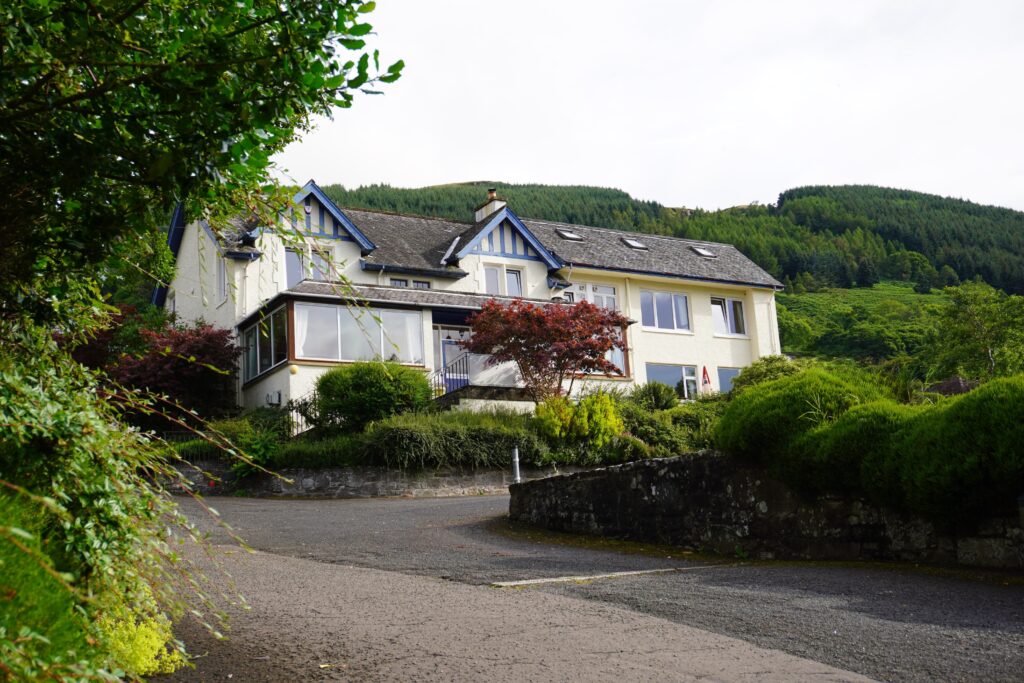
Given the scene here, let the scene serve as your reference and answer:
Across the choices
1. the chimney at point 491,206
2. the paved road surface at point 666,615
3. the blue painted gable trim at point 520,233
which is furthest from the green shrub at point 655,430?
the chimney at point 491,206

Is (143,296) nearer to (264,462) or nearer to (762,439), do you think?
(264,462)

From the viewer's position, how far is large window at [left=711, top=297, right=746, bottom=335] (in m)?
37.5

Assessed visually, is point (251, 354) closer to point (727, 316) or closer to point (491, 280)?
point (491, 280)

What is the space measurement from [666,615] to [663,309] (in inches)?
1176

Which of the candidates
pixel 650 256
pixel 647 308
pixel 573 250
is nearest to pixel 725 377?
pixel 647 308

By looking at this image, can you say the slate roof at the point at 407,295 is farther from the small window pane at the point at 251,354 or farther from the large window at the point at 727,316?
the large window at the point at 727,316

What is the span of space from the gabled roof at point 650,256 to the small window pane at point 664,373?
11.7 feet

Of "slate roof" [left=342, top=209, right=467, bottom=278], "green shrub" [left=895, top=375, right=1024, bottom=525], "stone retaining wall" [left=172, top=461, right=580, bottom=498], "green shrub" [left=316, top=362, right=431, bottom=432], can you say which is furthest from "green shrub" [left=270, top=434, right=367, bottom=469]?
"green shrub" [left=895, top=375, right=1024, bottom=525]

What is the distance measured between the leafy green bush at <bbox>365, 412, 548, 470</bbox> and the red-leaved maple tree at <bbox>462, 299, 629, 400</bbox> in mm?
3486

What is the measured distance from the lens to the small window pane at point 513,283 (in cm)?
3347

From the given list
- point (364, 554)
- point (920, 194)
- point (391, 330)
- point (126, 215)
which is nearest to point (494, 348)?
point (391, 330)

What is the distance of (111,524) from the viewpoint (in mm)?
4176

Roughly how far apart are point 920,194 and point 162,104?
12722 centimetres

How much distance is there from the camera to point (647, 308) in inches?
1426
